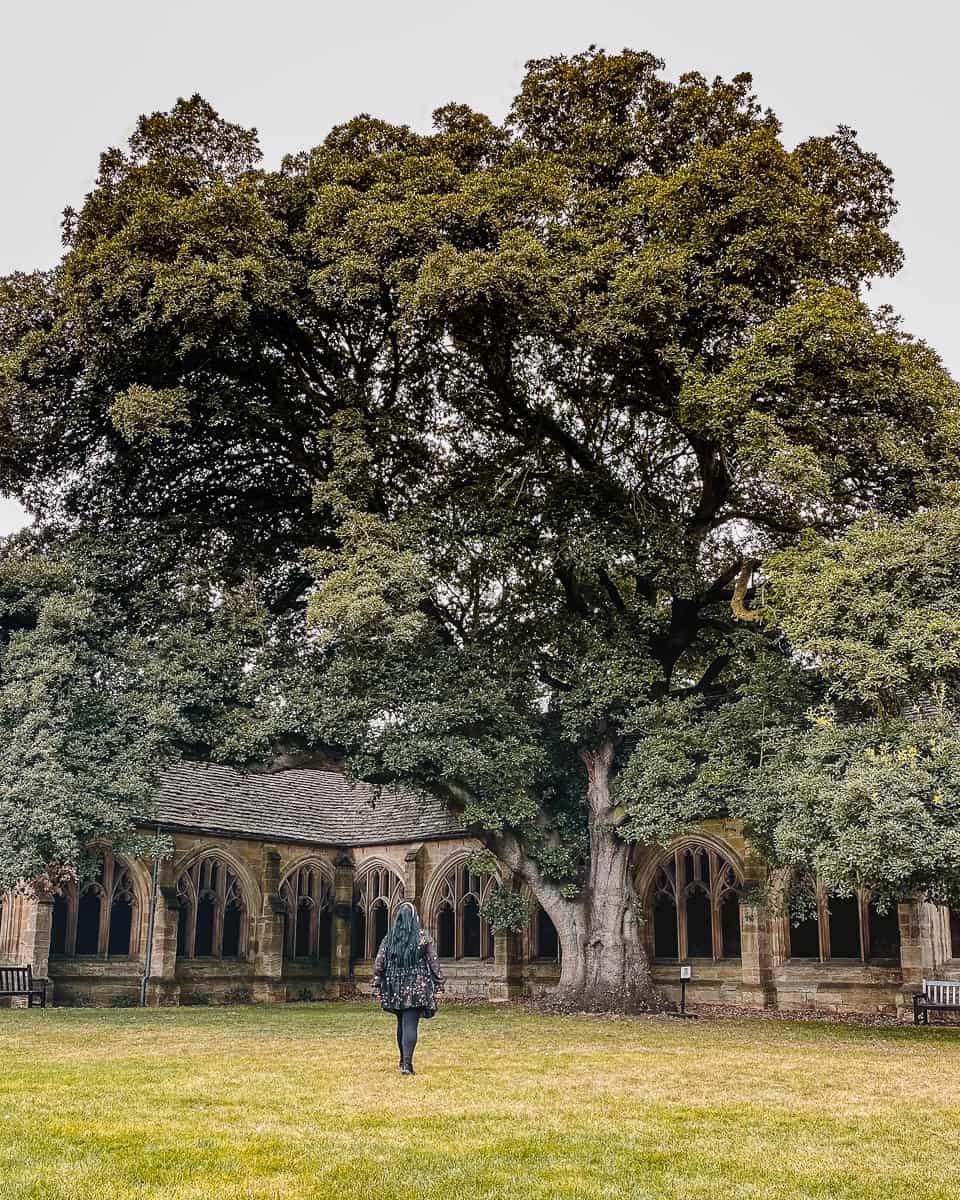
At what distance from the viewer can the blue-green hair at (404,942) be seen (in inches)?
426

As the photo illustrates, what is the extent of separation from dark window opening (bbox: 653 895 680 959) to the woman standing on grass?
15.3m

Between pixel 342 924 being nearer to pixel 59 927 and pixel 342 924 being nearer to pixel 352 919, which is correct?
pixel 352 919

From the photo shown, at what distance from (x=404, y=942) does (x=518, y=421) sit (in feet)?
37.2

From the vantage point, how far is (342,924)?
31.0 m

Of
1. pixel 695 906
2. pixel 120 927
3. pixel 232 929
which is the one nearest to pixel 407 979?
pixel 695 906

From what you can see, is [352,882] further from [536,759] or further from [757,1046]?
[757,1046]

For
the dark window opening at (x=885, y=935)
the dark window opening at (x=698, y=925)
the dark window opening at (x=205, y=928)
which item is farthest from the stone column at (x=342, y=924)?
the dark window opening at (x=885, y=935)

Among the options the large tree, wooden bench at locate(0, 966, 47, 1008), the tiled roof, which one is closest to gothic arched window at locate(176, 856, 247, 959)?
the tiled roof

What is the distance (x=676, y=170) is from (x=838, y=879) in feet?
37.0

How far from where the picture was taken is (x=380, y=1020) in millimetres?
19203

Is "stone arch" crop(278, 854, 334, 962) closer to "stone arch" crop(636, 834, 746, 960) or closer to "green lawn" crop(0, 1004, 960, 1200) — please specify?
"stone arch" crop(636, 834, 746, 960)

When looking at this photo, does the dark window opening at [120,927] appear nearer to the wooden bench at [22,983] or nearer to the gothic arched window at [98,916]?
the gothic arched window at [98,916]

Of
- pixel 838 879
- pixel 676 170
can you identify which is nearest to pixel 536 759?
pixel 838 879

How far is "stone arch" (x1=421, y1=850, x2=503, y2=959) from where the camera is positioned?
94.6 ft
